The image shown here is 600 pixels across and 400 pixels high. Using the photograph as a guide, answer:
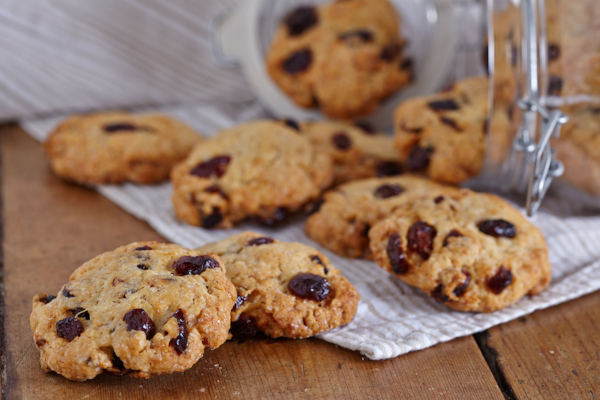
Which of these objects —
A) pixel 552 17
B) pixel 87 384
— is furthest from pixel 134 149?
pixel 552 17

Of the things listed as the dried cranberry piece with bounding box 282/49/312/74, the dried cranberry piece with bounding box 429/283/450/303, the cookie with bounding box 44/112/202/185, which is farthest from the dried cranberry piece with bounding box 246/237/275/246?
the dried cranberry piece with bounding box 282/49/312/74

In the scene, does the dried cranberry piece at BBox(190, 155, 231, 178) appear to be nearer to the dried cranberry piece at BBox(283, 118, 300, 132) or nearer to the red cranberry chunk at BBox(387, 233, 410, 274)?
the dried cranberry piece at BBox(283, 118, 300, 132)

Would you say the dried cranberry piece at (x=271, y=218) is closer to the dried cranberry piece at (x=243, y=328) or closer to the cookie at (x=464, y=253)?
the cookie at (x=464, y=253)

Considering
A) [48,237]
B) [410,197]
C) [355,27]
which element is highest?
[355,27]

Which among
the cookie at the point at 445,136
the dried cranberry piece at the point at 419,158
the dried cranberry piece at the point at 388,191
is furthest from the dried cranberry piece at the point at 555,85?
the dried cranberry piece at the point at 388,191

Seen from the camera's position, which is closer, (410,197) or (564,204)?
(410,197)

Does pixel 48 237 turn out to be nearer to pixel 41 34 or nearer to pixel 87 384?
pixel 87 384

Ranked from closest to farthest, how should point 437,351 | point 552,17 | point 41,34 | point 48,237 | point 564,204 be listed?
point 437,351
point 552,17
point 48,237
point 564,204
point 41,34

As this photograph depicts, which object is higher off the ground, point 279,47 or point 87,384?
point 279,47
